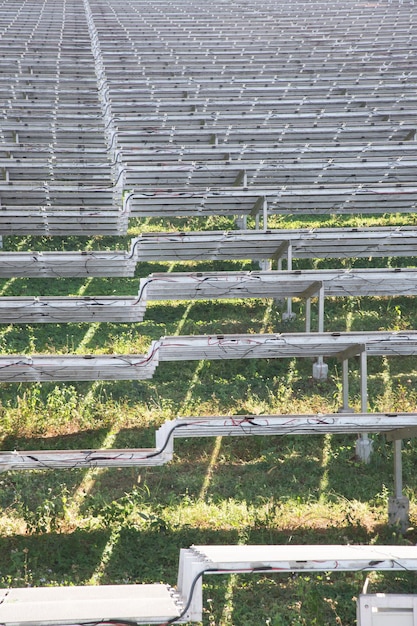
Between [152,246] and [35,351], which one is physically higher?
[152,246]

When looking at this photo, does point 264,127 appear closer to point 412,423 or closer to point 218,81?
point 218,81

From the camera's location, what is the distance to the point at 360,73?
526 inches

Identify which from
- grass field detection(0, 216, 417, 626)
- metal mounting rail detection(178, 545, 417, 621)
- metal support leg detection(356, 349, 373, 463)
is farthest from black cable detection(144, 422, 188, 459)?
metal support leg detection(356, 349, 373, 463)

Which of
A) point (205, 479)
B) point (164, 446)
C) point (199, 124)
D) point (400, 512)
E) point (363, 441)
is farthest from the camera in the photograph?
point (199, 124)

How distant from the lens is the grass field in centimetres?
470

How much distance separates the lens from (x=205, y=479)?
563 centimetres

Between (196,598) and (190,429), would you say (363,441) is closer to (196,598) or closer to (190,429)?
(190,429)

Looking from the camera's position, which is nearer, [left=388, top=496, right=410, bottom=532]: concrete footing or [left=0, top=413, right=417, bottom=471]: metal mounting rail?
[left=0, top=413, right=417, bottom=471]: metal mounting rail

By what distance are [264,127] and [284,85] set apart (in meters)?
2.18

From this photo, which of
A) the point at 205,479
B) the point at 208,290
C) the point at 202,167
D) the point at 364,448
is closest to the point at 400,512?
the point at 364,448

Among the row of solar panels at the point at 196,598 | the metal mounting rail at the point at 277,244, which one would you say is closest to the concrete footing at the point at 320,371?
the metal mounting rail at the point at 277,244

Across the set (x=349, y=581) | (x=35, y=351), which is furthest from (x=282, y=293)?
(x=349, y=581)

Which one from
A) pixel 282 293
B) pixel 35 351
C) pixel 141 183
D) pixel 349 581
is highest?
pixel 141 183

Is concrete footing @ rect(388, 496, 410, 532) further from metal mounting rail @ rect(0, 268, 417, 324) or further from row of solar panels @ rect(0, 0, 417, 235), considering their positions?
row of solar panels @ rect(0, 0, 417, 235)
